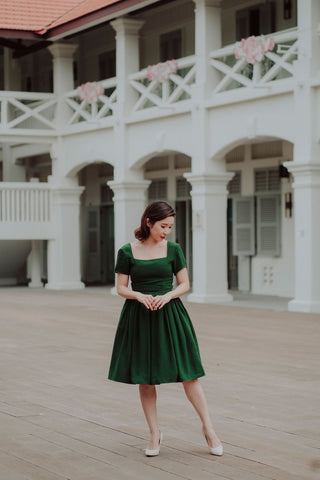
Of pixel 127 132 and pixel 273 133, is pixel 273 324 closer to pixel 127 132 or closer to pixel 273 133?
pixel 273 133

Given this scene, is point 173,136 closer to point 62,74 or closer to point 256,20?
point 256,20

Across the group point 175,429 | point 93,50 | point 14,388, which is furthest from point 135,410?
point 93,50

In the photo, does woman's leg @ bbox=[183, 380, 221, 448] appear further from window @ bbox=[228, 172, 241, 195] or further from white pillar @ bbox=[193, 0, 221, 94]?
window @ bbox=[228, 172, 241, 195]

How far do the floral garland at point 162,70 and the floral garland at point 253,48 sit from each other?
224cm

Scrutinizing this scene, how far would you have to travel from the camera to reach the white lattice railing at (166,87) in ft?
67.7

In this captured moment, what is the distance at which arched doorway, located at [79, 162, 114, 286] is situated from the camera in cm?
2841

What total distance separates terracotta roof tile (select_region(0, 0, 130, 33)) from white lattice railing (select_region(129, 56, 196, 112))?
2.18m

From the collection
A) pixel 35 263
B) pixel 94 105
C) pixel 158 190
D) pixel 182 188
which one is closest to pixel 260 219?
pixel 182 188

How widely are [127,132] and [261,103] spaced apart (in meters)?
5.00

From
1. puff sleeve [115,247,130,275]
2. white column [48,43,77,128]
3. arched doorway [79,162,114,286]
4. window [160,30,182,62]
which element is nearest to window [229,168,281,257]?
window [160,30,182,62]

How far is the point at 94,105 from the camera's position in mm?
23875

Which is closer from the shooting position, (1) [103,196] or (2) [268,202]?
(2) [268,202]

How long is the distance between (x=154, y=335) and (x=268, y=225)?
16.3 meters

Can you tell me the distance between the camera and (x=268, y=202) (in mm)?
22531
